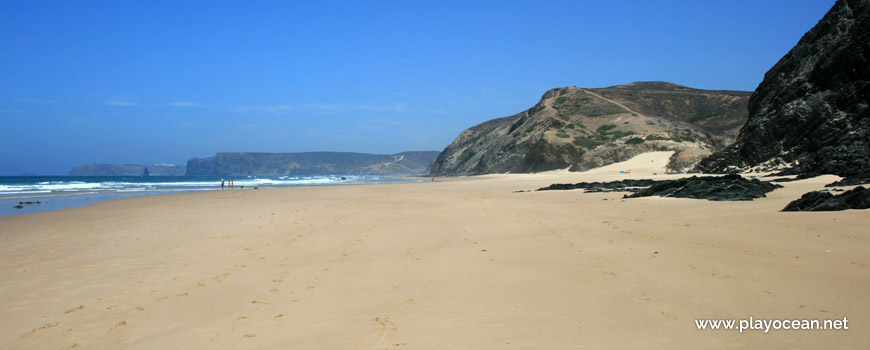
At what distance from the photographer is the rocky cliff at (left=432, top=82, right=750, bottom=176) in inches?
1845

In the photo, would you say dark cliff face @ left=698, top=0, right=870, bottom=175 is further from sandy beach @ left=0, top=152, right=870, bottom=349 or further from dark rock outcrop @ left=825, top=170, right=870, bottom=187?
sandy beach @ left=0, top=152, right=870, bottom=349

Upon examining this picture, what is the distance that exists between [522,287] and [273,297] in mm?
2419

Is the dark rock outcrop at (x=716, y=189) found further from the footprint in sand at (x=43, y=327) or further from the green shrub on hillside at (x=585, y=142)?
the green shrub on hillside at (x=585, y=142)

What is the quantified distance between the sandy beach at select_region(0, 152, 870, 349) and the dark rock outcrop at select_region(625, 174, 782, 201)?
2.44 m

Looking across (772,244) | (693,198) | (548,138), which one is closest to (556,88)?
(548,138)

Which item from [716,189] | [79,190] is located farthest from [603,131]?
[79,190]

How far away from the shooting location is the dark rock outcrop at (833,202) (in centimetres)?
792

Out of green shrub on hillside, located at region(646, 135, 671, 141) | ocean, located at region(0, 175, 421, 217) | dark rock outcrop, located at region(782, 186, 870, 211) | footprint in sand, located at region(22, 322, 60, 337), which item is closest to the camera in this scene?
footprint in sand, located at region(22, 322, 60, 337)

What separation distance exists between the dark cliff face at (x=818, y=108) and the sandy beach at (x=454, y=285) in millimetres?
11490

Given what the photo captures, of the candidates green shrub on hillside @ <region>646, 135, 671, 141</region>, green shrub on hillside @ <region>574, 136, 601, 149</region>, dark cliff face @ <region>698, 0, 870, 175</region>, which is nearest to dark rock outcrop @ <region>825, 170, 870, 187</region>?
dark cliff face @ <region>698, 0, 870, 175</region>

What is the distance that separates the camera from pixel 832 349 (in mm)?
2631

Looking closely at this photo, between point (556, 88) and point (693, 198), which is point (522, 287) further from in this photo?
point (556, 88)

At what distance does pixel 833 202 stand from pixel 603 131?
4874 cm

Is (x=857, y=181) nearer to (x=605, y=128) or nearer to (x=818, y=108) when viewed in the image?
(x=818, y=108)
